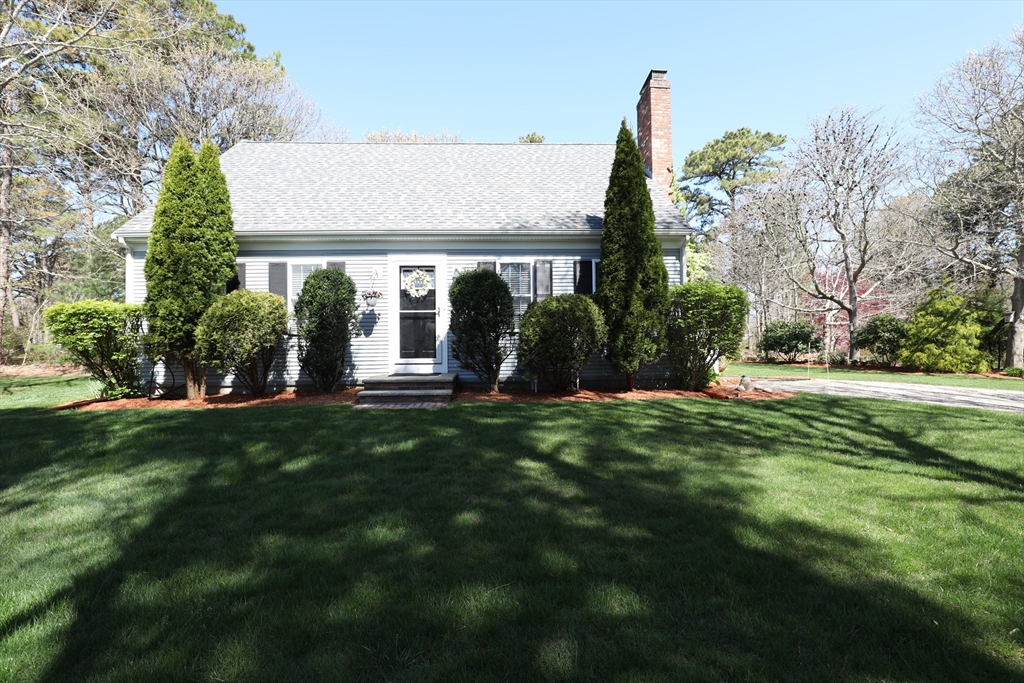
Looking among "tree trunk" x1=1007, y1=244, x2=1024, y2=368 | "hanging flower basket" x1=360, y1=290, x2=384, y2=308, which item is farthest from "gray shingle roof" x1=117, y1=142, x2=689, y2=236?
"tree trunk" x1=1007, y1=244, x2=1024, y2=368

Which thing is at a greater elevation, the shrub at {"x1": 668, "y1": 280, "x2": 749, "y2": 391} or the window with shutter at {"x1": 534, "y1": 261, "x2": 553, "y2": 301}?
the window with shutter at {"x1": 534, "y1": 261, "x2": 553, "y2": 301}

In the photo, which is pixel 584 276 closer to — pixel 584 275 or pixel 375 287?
pixel 584 275

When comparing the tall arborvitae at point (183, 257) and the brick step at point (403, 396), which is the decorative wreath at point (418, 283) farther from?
the tall arborvitae at point (183, 257)

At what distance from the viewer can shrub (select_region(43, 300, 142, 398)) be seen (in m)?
7.05

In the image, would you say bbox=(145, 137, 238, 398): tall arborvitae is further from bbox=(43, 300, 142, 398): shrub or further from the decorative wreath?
the decorative wreath

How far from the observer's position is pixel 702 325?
817 cm

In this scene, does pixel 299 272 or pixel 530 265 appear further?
pixel 530 265

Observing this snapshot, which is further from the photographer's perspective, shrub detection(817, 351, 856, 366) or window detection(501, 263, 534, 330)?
shrub detection(817, 351, 856, 366)

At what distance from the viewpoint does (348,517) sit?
9.66ft

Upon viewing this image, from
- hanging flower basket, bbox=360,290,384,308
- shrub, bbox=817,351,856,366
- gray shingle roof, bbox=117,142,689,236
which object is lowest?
shrub, bbox=817,351,856,366

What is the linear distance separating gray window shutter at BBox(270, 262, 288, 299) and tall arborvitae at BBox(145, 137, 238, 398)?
1054mm

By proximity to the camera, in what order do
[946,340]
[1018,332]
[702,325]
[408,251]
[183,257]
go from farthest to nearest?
[1018,332] → [946,340] → [408,251] → [702,325] → [183,257]

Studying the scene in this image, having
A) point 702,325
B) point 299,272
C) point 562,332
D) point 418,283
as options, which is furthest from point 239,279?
point 702,325

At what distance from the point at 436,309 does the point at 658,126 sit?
7073 millimetres
